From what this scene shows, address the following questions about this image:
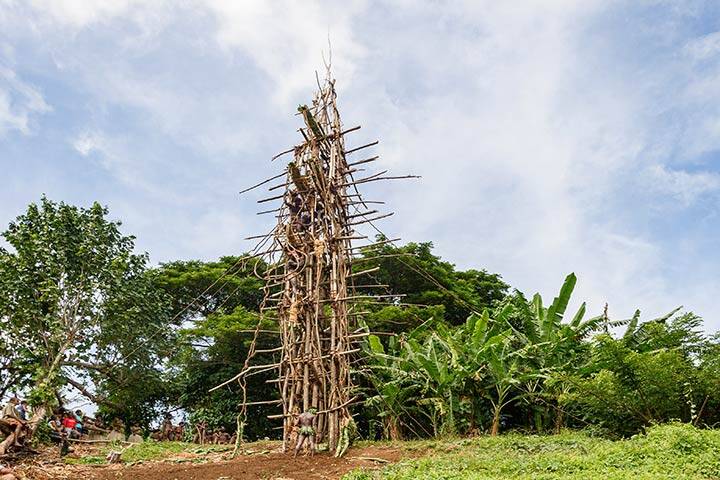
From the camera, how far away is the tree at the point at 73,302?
40.0ft

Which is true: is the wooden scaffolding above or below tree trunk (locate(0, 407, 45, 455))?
above

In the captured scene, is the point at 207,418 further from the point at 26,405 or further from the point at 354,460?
the point at 354,460

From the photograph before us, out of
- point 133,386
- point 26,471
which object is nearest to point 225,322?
point 133,386

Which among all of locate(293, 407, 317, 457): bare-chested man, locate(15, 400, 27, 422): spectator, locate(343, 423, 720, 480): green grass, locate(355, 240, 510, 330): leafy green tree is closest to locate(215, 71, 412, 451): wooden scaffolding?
locate(293, 407, 317, 457): bare-chested man

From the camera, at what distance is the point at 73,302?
12.6m

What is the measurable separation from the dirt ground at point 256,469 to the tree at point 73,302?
403cm

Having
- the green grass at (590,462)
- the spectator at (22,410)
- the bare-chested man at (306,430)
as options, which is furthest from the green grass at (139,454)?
the green grass at (590,462)

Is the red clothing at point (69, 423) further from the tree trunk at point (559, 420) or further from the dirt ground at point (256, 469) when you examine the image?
the tree trunk at point (559, 420)

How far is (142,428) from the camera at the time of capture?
1759 cm

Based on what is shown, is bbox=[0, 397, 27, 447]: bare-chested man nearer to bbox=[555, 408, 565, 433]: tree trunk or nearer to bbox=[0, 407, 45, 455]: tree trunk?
bbox=[0, 407, 45, 455]: tree trunk

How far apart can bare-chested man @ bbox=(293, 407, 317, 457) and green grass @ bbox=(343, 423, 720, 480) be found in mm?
1711

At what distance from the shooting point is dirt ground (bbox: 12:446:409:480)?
6.98 meters

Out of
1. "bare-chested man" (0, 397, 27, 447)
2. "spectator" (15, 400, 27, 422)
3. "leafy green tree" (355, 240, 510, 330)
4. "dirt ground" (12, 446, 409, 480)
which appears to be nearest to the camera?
"dirt ground" (12, 446, 409, 480)

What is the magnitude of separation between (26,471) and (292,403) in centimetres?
345
